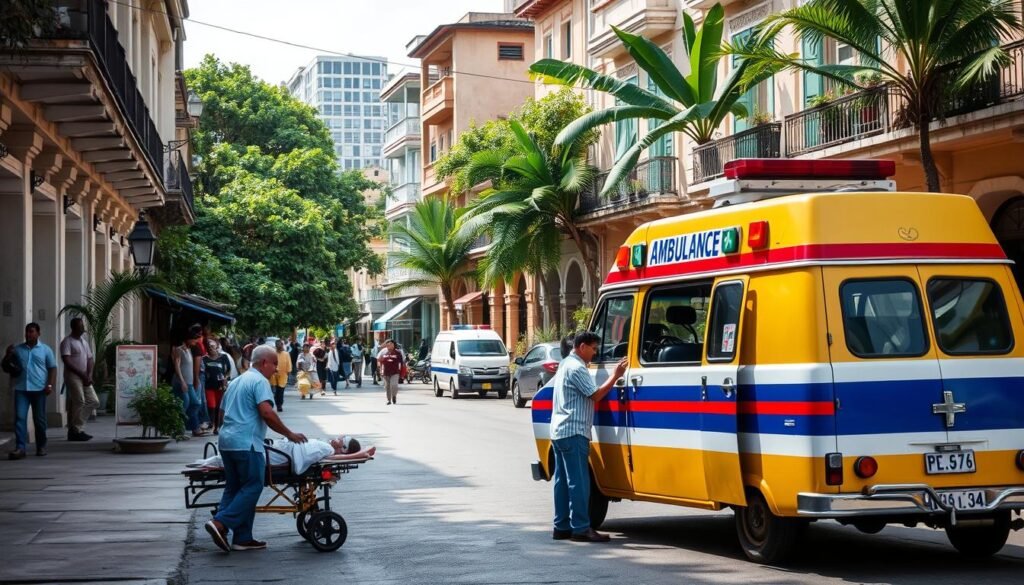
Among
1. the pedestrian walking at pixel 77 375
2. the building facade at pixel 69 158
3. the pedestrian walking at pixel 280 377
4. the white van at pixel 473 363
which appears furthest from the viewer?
the white van at pixel 473 363

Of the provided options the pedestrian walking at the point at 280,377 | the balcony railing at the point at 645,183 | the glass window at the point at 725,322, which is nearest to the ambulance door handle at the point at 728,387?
the glass window at the point at 725,322

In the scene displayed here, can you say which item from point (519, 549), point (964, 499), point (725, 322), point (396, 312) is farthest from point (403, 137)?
point (964, 499)

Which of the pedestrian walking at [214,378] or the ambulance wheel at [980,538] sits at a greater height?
the pedestrian walking at [214,378]

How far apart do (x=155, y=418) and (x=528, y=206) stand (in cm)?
2212

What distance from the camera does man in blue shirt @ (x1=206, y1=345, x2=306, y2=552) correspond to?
11008 mm

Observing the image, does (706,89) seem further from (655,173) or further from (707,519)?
(707,519)

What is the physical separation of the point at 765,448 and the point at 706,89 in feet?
75.3

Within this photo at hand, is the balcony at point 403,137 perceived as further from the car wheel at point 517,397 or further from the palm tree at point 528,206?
the car wheel at point 517,397

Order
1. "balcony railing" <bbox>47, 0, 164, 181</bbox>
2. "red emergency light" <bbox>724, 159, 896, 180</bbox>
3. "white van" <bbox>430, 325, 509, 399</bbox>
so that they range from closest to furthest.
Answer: "red emergency light" <bbox>724, 159, 896, 180</bbox> → "balcony railing" <bbox>47, 0, 164, 181</bbox> → "white van" <bbox>430, 325, 509, 399</bbox>

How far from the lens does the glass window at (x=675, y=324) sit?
1083 centimetres

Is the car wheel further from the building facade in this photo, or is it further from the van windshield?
the building facade

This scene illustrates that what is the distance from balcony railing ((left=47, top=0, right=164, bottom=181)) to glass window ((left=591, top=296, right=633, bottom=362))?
329 inches

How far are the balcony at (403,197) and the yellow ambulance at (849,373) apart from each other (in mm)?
59691

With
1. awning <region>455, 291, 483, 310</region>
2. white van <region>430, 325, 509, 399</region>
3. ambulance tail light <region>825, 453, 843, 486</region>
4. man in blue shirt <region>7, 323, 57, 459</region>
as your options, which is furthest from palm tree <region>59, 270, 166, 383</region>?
awning <region>455, 291, 483, 310</region>
